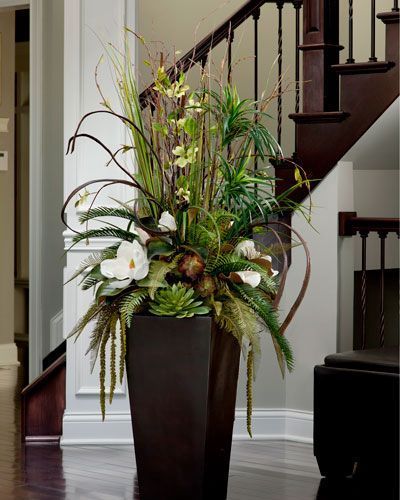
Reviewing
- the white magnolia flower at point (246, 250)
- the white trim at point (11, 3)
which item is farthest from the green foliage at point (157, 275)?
the white trim at point (11, 3)

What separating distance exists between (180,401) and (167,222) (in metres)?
0.58

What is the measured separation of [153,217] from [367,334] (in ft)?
8.37

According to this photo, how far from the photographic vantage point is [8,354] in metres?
8.13

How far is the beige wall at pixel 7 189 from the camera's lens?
26.6ft

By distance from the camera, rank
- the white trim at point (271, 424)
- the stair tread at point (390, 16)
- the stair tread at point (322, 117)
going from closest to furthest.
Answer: the stair tread at point (390, 16) → the stair tread at point (322, 117) → the white trim at point (271, 424)

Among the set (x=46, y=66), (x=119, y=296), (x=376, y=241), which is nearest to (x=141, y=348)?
(x=119, y=296)

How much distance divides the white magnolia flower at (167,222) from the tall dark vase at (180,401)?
0.97 feet

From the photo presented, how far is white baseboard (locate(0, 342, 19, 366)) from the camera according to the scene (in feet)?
26.4

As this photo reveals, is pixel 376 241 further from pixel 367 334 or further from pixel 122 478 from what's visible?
pixel 122 478

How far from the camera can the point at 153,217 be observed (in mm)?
3361

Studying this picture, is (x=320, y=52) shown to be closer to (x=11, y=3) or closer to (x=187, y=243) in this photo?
(x=187, y=243)

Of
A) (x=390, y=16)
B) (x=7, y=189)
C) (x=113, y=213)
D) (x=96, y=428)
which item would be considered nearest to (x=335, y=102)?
(x=390, y=16)

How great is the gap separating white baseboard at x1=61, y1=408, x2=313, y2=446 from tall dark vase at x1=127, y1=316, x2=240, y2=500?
1405 mm

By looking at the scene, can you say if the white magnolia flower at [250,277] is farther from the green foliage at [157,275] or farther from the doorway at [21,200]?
the doorway at [21,200]
